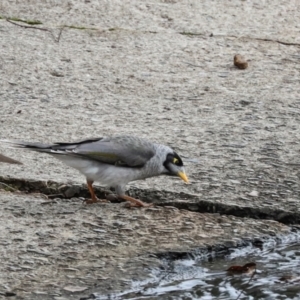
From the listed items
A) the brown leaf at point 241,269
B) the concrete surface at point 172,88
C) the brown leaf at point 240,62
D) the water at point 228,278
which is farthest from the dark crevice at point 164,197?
the brown leaf at point 240,62

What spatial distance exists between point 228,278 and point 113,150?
3.48 ft

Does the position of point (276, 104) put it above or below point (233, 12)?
below

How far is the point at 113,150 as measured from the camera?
14.8 ft

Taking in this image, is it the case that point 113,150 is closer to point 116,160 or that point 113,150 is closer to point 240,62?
point 116,160

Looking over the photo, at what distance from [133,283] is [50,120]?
7.48ft

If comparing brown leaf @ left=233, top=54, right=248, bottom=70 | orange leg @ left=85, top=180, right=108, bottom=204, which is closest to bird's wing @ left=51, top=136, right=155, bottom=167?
orange leg @ left=85, top=180, right=108, bottom=204

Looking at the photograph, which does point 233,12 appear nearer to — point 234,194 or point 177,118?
point 177,118

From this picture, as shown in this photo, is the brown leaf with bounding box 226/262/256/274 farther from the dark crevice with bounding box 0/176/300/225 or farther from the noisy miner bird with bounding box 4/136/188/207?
the noisy miner bird with bounding box 4/136/188/207

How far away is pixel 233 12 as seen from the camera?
7.73m

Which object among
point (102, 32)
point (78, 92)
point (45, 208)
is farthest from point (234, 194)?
point (102, 32)

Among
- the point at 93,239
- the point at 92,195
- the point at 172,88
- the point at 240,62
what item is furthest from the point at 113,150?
the point at 240,62

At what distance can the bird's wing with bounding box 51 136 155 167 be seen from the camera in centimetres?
446

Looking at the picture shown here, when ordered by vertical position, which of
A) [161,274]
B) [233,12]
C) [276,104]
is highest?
[233,12]

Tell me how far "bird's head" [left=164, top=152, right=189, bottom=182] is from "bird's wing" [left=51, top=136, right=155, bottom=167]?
0.27ft
